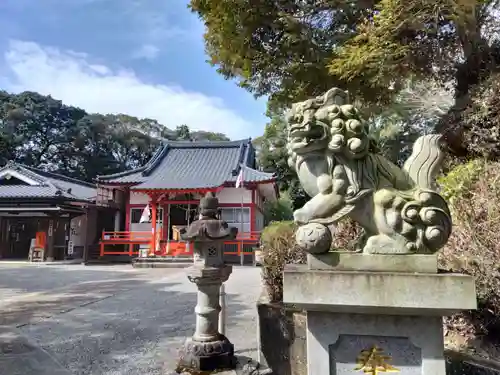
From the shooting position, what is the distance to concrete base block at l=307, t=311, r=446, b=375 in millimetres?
1775

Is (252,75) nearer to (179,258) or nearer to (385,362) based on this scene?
(385,362)

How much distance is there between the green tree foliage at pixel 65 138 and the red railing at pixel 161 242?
64.3 feet

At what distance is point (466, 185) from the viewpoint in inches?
161

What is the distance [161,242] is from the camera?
1809 centimetres

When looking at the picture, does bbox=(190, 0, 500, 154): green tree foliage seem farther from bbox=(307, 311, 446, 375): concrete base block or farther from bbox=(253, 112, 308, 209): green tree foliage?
bbox=(253, 112, 308, 209): green tree foliage

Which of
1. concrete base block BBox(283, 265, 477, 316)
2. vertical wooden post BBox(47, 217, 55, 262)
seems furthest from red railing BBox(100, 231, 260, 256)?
concrete base block BBox(283, 265, 477, 316)

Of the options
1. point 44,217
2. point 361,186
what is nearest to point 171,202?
point 44,217

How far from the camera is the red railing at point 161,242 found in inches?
685

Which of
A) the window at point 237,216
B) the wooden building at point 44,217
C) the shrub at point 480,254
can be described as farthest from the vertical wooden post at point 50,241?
the shrub at point 480,254

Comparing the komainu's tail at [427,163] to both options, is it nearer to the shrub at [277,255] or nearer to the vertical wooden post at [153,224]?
the shrub at [277,255]

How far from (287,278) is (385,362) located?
2.12ft

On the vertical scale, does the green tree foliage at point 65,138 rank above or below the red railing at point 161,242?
above

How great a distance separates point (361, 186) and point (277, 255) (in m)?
2.27

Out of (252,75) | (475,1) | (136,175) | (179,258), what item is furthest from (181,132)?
(475,1)
